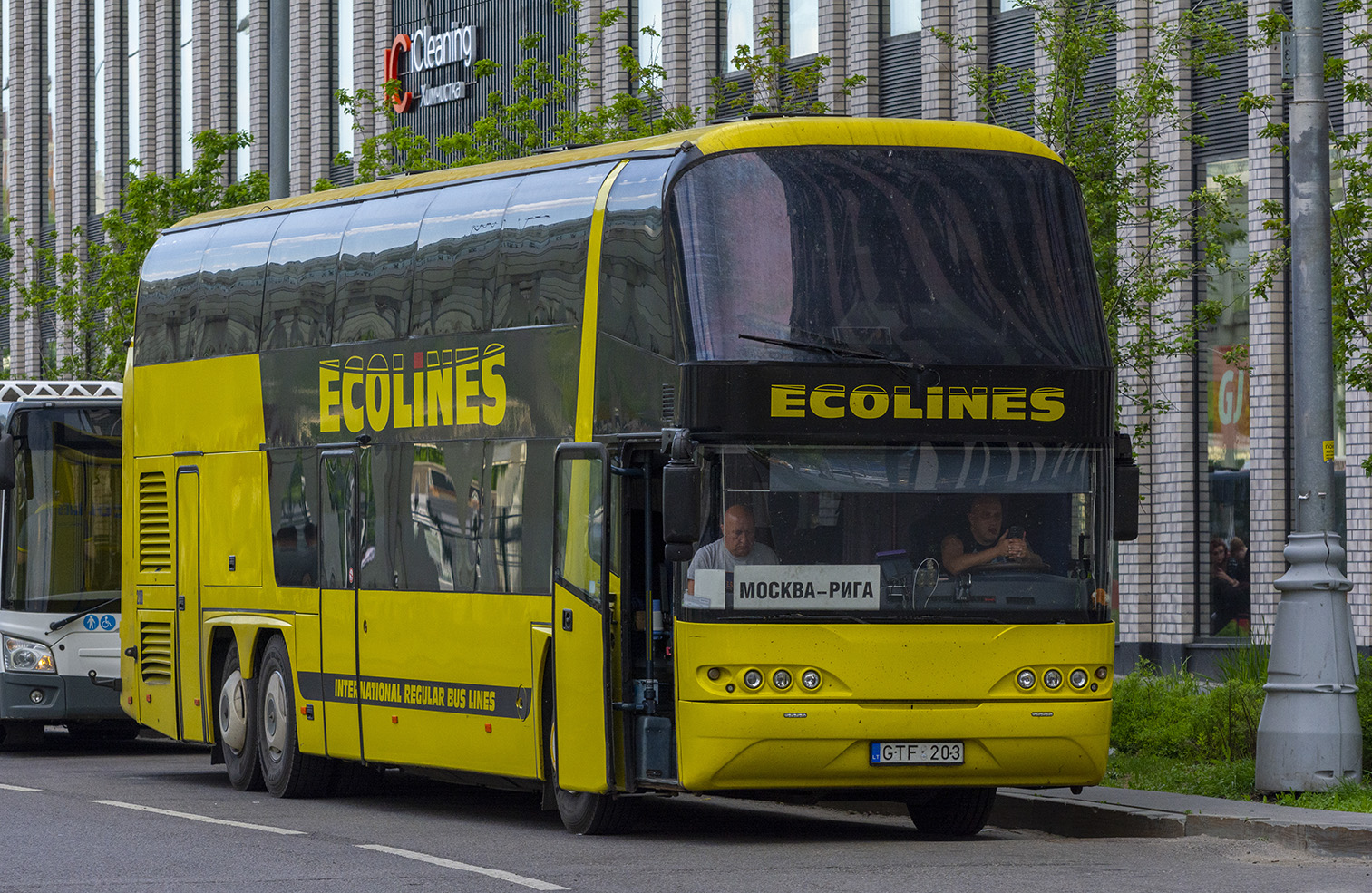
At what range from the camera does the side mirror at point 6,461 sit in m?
21.2

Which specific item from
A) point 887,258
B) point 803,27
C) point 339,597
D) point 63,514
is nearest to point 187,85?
point 803,27

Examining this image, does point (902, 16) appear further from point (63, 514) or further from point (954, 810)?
point (954, 810)

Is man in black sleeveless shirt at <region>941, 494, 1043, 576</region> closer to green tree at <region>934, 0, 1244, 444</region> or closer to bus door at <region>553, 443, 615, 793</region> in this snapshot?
bus door at <region>553, 443, 615, 793</region>

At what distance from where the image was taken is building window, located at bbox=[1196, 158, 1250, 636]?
88.2ft

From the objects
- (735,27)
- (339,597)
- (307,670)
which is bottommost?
(307,670)

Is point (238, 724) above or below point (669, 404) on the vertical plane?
below

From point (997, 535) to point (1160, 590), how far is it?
15.5 m

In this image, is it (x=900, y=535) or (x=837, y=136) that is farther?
(x=837, y=136)

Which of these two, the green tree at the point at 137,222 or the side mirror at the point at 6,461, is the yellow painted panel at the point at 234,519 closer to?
the side mirror at the point at 6,461

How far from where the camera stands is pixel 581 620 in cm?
1310

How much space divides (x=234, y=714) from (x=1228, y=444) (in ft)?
44.2

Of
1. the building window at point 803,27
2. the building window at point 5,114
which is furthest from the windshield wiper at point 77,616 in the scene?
the building window at point 5,114

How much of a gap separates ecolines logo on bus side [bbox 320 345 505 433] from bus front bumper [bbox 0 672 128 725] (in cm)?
620

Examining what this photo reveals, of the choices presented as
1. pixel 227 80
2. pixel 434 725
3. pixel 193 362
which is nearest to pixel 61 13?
pixel 227 80
